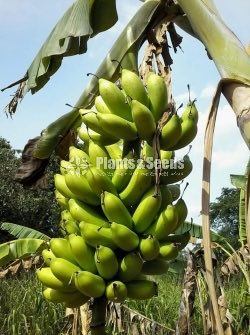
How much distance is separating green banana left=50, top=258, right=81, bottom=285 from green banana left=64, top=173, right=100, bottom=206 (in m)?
0.18

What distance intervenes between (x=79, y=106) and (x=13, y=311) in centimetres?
328

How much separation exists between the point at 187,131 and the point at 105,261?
0.44m

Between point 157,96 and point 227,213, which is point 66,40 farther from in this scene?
point 227,213

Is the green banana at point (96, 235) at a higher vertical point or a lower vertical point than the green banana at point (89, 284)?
higher

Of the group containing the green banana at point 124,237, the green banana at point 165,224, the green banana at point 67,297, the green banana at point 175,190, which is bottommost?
the green banana at point 67,297

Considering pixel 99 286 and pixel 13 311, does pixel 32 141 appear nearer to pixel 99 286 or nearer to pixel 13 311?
pixel 99 286

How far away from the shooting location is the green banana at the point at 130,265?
4.10 feet

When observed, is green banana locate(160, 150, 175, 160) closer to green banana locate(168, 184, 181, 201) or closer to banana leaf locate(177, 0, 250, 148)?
green banana locate(168, 184, 181, 201)

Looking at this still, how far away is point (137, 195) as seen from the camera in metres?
1.32

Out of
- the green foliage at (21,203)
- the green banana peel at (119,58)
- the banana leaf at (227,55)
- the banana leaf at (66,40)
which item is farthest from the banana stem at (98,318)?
the green foliage at (21,203)

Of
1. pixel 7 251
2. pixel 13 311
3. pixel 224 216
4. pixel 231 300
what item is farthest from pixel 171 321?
pixel 224 216

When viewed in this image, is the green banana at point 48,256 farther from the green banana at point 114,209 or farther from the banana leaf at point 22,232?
the banana leaf at point 22,232

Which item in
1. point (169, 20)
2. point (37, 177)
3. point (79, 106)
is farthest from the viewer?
point (37, 177)

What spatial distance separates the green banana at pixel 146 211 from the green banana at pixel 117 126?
0.55 ft
